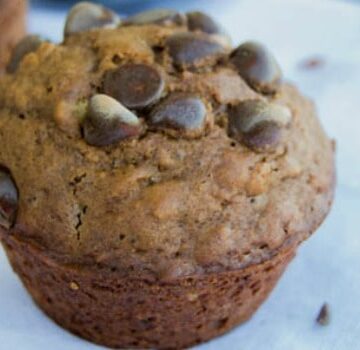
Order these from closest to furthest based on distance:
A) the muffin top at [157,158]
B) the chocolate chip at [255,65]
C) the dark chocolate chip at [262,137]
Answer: the muffin top at [157,158]
the dark chocolate chip at [262,137]
the chocolate chip at [255,65]

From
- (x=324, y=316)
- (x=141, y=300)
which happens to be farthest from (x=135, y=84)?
(x=324, y=316)

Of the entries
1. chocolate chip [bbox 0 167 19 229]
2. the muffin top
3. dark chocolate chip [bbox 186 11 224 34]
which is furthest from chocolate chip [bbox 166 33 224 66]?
chocolate chip [bbox 0 167 19 229]

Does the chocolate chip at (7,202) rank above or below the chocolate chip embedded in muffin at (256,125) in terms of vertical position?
below

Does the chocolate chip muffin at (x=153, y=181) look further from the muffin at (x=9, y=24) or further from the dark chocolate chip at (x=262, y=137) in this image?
the muffin at (x=9, y=24)

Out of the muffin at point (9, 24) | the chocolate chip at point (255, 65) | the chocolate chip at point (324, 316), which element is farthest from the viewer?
the muffin at point (9, 24)

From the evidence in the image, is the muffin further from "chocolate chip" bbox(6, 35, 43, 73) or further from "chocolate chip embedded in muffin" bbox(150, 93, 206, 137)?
"chocolate chip embedded in muffin" bbox(150, 93, 206, 137)

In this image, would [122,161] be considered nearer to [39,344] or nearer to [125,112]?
[125,112]

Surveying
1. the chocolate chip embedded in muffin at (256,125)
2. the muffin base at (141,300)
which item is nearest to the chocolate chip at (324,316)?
the muffin base at (141,300)
